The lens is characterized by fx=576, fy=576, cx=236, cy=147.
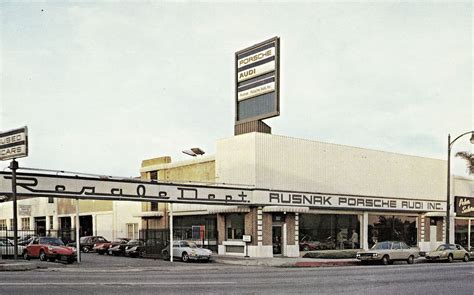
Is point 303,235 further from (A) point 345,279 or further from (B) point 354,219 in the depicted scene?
(A) point 345,279

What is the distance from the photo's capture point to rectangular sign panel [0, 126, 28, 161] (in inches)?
1065

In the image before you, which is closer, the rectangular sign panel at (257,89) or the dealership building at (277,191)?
the dealership building at (277,191)

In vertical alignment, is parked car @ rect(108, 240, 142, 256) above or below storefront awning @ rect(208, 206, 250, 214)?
below

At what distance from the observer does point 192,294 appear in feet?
48.4

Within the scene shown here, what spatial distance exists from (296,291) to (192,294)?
10.1 ft

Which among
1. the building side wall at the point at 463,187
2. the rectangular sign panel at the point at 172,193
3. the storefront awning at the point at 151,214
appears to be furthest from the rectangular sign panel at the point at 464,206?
the storefront awning at the point at 151,214

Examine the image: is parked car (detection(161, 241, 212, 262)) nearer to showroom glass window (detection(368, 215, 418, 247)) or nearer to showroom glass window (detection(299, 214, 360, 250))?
showroom glass window (detection(299, 214, 360, 250))

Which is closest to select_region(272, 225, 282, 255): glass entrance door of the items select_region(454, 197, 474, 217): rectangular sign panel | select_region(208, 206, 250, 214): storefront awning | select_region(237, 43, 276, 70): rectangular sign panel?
select_region(208, 206, 250, 214): storefront awning

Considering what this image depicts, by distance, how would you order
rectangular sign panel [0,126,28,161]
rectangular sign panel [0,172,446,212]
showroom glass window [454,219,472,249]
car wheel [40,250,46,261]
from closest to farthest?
rectangular sign panel [0,126,28,161] → rectangular sign panel [0,172,446,212] → car wheel [40,250,46,261] → showroom glass window [454,219,472,249]

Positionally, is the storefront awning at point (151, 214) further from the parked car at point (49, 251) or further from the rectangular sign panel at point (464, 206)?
the rectangular sign panel at point (464, 206)

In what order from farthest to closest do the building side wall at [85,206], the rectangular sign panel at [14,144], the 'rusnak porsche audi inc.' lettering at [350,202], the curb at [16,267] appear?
the building side wall at [85,206] < the 'rusnak porsche audi inc.' lettering at [350,202] < the rectangular sign panel at [14,144] < the curb at [16,267]

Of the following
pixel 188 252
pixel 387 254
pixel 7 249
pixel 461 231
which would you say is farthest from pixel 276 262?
pixel 461 231

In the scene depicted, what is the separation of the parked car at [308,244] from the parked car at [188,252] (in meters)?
7.88

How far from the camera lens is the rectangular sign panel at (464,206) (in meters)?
50.9
